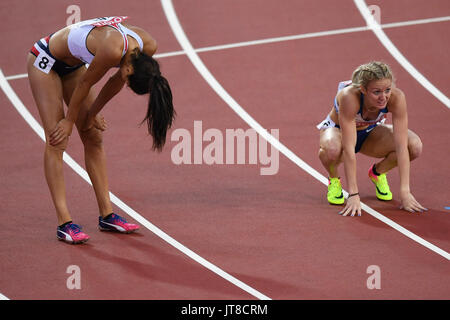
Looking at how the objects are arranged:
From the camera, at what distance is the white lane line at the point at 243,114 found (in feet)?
16.7

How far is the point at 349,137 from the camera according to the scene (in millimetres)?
5375

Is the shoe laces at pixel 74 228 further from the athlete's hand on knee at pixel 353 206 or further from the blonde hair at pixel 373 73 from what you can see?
the blonde hair at pixel 373 73

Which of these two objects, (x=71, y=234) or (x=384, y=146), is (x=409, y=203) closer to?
(x=384, y=146)

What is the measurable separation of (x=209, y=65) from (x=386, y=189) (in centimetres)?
342

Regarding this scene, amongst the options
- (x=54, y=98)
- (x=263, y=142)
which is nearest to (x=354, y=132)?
(x=263, y=142)

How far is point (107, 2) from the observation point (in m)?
9.87

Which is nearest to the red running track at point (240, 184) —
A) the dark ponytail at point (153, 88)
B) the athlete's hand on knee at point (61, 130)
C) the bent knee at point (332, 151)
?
the bent knee at point (332, 151)

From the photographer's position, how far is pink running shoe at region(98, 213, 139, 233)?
5.16m

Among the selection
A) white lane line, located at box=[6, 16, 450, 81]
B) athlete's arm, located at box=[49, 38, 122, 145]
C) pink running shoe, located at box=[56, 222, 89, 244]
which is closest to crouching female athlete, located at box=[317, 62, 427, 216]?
athlete's arm, located at box=[49, 38, 122, 145]

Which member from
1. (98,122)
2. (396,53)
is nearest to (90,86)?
(98,122)

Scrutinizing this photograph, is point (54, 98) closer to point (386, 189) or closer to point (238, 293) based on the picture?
point (238, 293)

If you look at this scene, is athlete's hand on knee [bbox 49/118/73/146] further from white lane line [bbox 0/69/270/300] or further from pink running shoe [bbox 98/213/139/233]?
white lane line [bbox 0/69/270/300]

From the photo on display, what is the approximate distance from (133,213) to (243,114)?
7.76ft

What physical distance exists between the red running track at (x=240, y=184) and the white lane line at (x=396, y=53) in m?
0.09
